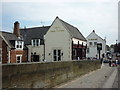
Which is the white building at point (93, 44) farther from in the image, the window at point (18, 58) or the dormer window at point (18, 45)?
the window at point (18, 58)

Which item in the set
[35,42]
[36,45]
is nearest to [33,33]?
[35,42]

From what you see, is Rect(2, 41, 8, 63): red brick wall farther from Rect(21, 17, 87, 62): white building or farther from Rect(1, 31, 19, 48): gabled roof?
Rect(21, 17, 87, 62): white building

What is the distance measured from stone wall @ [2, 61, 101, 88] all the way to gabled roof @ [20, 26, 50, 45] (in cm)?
2537

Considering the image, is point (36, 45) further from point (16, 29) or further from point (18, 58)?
point (18, 58)

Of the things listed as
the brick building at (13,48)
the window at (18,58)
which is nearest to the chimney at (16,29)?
the brick building at (13,48)

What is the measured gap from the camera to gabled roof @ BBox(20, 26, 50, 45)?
43150mm

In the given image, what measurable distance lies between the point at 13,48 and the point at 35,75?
2429 cm

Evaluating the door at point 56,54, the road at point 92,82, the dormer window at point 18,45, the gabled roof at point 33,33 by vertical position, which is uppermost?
the gabled roof at point 33,33

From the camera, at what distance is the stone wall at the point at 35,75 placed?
8969 millimetres

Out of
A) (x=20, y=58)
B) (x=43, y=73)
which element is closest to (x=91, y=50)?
(x=20, y=58)

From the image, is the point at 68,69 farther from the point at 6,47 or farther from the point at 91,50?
the point at 91,50

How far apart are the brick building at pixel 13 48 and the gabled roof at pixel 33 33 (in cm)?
332

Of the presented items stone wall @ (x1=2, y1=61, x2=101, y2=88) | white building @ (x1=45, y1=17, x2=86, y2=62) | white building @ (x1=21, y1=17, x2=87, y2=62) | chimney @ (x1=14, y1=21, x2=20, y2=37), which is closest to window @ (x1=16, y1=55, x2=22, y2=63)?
white building @ (x1=21, y1=17, x2=87, y2=62)

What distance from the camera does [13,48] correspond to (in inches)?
1375
